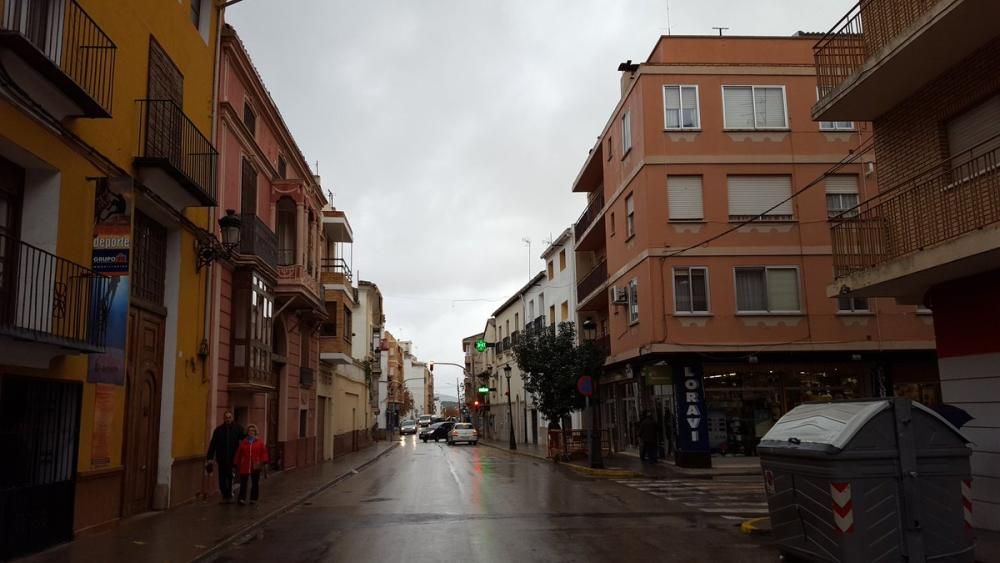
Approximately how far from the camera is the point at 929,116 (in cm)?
1146

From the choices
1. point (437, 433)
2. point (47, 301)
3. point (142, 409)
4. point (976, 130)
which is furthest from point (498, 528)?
point (437, 433)

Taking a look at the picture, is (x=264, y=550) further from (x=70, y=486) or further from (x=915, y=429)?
(x=915, y=429)

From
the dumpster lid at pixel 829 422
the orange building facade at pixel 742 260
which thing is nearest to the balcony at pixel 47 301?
the dumpster lid at pixel 829 422

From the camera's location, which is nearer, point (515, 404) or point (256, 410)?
point (256, 410)

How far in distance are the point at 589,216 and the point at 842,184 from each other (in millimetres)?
11194

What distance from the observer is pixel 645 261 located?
2395cm

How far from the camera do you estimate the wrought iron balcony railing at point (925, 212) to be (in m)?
9.89

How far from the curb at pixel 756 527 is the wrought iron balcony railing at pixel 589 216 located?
2031cm

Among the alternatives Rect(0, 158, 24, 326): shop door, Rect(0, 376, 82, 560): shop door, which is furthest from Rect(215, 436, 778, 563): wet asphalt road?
Rect(0, 158, 24, 326): shop door

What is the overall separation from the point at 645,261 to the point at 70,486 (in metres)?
17.5

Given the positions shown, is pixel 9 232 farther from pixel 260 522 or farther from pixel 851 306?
pixel 851 306

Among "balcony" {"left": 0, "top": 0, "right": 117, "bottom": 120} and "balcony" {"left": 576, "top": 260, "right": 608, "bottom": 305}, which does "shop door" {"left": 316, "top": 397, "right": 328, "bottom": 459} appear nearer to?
"balcony" {"left": 576, "top": 260, "right": 608, "bottom": 305}

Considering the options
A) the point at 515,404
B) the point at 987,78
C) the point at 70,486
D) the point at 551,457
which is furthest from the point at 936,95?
the point at 515,404

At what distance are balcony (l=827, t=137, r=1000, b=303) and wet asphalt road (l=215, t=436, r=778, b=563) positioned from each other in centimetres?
451
